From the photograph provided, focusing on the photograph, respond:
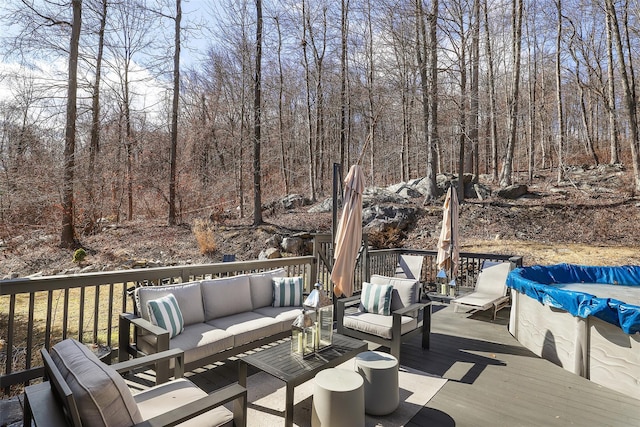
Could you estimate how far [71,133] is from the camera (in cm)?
877

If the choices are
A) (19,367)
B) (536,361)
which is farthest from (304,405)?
(19,367)

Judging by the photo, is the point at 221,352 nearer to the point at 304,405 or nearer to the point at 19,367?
the point at 304,405

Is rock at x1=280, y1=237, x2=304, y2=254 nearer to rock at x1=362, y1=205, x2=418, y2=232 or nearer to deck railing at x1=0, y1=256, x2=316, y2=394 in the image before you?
rock at x1=362, y1=205, x2=418, y2=232

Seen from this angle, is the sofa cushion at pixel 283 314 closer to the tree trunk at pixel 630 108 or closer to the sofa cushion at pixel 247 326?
the sofa cushion at pixel 247 326

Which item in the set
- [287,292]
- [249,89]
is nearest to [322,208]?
[249,89]

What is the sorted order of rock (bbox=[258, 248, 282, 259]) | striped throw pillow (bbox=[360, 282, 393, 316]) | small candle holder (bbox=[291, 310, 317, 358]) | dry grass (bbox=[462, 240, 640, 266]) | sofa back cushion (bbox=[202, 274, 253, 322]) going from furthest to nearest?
rock (bbox=[258, 248, 282, 259])
dry grass (bbox=[462, 240, 640, 266])
striped throw pillow (bbox=[360, 282, 393, 316])
sofa back cushion (bbox=[202, 274, 253, 322])
small candle holder (bbox=[291, 310, 317, 358])

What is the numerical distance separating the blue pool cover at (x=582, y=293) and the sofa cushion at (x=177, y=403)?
345 cm

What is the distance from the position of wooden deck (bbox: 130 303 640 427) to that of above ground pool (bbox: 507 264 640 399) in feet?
0.42

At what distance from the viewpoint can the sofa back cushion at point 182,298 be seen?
10.5 ft

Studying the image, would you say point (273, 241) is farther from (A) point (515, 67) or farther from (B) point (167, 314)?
(A) point (515, 67)

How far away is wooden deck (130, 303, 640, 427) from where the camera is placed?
2.71 m

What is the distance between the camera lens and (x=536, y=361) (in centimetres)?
386

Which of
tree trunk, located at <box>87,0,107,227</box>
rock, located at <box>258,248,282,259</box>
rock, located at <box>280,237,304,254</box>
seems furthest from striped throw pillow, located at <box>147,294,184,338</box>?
tree trunk, located at <box>87,0,107,227</box>

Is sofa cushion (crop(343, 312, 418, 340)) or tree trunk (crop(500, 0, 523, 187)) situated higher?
tree trunk (crop(500, 0, 523, 187))
